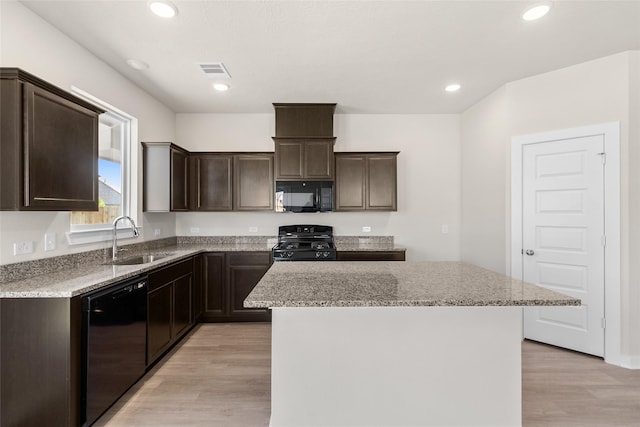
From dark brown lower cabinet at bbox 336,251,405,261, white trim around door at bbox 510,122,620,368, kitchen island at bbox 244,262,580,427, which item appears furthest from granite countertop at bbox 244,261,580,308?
white trim around door at bbox 510,122,620,368

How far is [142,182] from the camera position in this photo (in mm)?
3344

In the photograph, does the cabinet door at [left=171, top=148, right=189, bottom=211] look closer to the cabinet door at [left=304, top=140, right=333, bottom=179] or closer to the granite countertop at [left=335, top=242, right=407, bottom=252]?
the cabinet door at [left=304, top=140, right=333, bottom=179]

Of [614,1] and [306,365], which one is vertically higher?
[614,1]

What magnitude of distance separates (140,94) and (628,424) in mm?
5070

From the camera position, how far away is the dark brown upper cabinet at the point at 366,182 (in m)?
3.93

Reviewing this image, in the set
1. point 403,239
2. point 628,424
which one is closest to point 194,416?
point 628,424

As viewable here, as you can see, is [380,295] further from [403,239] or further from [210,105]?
[210,105]

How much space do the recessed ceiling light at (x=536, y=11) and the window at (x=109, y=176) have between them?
3.53 metres

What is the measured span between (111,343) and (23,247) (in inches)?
34.1

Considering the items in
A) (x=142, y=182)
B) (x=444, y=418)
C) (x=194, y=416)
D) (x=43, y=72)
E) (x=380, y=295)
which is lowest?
(x=194, y=416)

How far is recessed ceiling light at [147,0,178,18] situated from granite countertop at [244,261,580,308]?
194cm

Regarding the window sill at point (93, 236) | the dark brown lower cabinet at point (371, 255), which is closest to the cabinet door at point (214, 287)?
the window sill at point (93, 236)

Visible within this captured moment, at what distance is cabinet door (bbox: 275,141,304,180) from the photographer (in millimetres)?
3760

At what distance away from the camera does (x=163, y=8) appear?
6.60 ft
